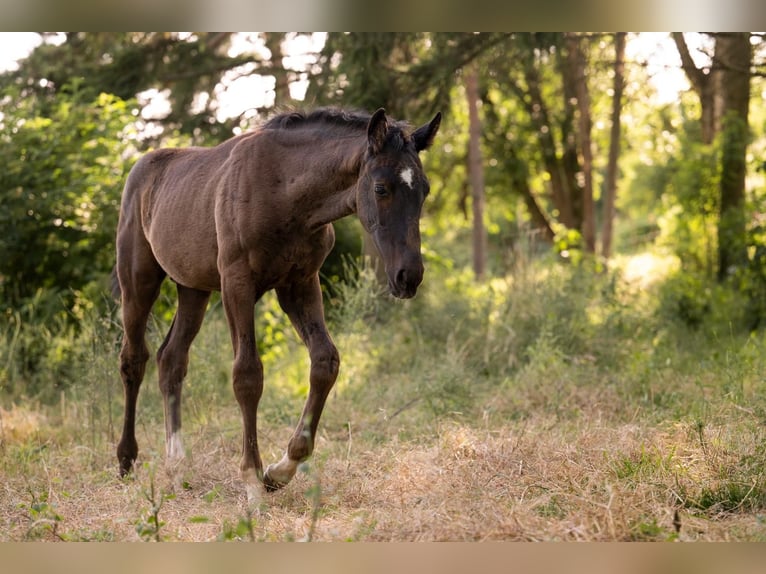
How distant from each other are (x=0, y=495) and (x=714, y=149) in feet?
39.8

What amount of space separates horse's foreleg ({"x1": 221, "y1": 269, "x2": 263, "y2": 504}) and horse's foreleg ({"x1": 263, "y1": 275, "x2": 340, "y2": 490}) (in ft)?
0.50

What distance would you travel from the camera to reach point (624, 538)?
4.11 meters

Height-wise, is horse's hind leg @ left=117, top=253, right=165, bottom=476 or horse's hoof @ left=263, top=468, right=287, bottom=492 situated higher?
horse's hind leg @ left=117, top=253, right=165, bottom=476

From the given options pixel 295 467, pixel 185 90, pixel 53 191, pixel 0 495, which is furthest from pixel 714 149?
pixel 0 495

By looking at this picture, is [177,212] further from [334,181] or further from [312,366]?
[312,366]

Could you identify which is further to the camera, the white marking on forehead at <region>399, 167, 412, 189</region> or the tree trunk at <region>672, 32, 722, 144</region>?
the tree trunk at <region>672, 32, 722, 144</region>

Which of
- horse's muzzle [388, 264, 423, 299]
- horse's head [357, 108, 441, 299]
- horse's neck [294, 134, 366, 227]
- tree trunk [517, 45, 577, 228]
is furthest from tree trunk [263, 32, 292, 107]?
tree trunk [517, 45, 577, 228]

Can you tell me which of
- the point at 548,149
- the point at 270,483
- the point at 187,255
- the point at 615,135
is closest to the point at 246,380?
the point at 270,483

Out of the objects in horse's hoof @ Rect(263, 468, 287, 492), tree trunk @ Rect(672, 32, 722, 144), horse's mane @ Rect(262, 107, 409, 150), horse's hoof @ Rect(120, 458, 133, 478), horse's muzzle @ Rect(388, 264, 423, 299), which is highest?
tree trunk @ Rect(672, 32, 722, 144)

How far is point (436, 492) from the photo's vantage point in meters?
5.09

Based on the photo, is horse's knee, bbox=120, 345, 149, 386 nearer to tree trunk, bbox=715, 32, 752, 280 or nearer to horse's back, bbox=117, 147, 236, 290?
horse's back, bbox=117, 147, 236, 290

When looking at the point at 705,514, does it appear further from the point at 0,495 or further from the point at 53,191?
the point at 53,191

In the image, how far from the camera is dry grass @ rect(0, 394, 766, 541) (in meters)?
4.31

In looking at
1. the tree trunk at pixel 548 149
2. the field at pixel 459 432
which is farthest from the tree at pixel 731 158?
the tree trunk at pixel 548 149
